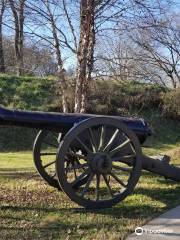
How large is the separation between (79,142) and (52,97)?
16.8 meters

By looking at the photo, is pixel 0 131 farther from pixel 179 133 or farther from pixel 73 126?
pixel 73 126

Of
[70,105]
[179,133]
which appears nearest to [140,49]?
[179,133]

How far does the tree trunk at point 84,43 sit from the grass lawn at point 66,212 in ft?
9.58

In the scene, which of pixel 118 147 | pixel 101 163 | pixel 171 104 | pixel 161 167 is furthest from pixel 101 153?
pixel 171 104

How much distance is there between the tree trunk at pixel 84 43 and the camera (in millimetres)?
11740

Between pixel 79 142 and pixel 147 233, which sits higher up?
pixel 79 142

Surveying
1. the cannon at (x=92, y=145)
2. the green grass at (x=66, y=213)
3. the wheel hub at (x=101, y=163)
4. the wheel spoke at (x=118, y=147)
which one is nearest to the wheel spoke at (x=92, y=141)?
the cannon at (x=92, y=145)

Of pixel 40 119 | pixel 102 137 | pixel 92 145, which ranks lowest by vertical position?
pixel 92 145

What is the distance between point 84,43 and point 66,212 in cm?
547

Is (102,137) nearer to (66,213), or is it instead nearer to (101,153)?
(101,153)

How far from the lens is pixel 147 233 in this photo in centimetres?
632

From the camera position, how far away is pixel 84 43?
39.0ft

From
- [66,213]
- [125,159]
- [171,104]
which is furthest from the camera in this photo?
[171,104]

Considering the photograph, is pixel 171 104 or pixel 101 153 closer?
pixel 101 153
